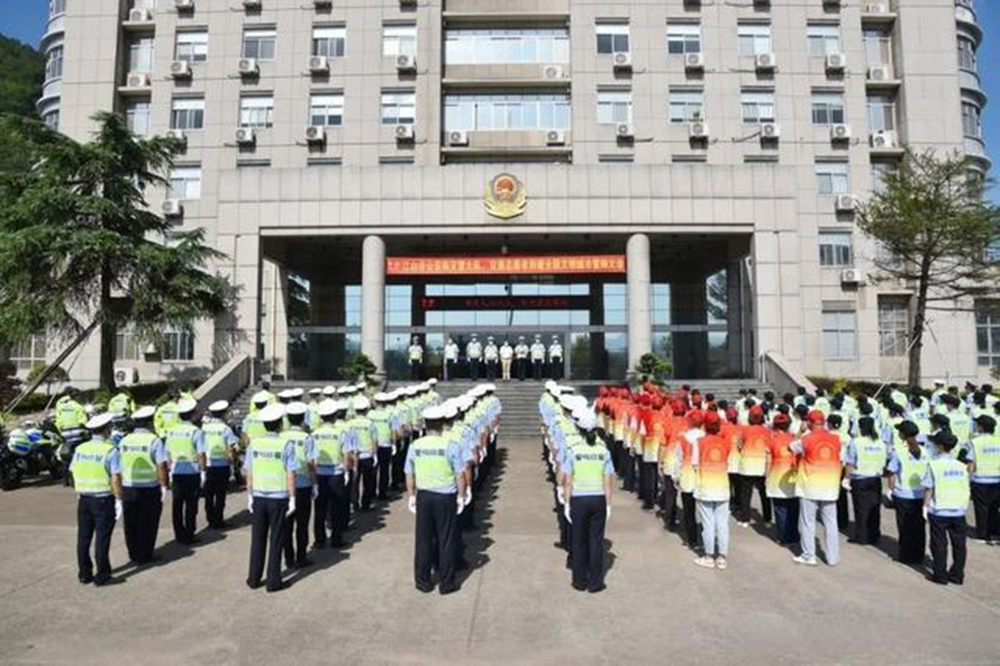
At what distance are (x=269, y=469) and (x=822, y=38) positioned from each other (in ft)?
110

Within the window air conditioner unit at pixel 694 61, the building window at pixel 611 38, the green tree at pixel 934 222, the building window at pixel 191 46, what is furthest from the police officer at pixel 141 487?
the building window at pixel 191 46

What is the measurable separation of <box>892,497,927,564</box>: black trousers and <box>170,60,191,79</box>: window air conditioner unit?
3310cm

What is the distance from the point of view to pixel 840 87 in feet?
99.6

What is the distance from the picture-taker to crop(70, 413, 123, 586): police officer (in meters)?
7.07

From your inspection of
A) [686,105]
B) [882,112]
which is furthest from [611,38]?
[882,112]

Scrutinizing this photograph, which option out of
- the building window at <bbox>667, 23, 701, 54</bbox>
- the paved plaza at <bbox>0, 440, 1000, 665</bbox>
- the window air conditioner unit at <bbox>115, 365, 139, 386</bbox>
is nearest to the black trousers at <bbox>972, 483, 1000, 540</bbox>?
the paved plaza at <bbox>0, 440, 1000, 665</bbox>

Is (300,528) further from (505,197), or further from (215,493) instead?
(505,197)

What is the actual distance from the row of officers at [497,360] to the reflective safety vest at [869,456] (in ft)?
52.2

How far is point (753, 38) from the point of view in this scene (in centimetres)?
3084

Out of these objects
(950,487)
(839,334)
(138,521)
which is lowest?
(138,521)

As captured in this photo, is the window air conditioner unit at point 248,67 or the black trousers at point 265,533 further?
the window air conditioner unit at point 248,67

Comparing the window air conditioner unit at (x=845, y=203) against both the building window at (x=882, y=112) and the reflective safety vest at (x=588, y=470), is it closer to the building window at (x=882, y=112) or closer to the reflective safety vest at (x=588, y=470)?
the building window at (x=882, y=112)

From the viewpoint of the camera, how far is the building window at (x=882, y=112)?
31062 mm

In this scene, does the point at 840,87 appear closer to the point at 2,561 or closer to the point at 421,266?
the point at 421,266
